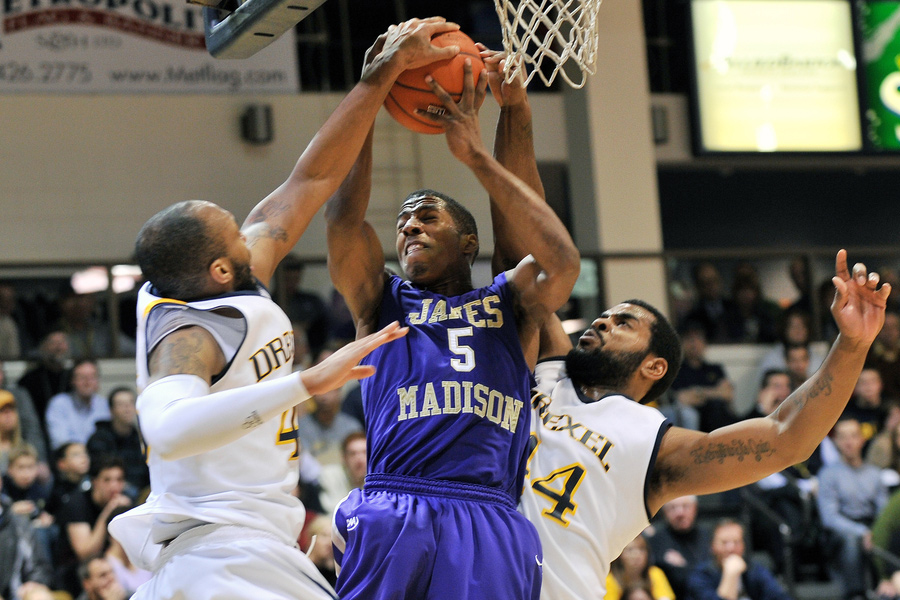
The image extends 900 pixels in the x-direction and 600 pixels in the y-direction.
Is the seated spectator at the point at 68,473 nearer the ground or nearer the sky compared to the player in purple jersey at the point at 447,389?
nearer the ground

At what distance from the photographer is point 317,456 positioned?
8297 millimetres

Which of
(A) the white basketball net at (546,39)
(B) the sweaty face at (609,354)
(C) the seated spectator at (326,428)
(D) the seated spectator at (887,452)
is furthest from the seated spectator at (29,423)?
(D) the seated spectator at (887,452)

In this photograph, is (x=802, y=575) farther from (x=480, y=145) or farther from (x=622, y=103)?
(x=480, y=145)

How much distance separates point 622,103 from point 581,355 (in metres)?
7.39

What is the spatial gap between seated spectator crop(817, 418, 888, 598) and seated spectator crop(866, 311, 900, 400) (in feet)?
3.99

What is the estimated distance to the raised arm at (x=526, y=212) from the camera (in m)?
3.54

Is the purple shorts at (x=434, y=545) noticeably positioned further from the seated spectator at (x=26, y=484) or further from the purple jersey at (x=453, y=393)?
the seated spectator at (x=26, y=484)

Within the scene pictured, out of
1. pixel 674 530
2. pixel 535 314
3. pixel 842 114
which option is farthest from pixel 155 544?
pixel 842 114

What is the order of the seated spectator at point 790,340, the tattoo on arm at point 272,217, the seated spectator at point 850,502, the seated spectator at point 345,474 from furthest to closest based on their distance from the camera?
the seated spectator at point 790,340 < the seated spectator at point 850,502 < the seated spectator at point 345,474 < the tattoo on arm at point 272,217

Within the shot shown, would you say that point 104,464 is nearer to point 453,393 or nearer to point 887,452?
point 453,393

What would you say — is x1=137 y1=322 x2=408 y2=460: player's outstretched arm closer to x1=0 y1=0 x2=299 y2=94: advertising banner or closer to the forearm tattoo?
the forearm tattoo

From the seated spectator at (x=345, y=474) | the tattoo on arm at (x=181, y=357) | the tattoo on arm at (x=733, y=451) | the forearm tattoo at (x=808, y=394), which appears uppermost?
the tattoo on arm at (x=181, y=357)

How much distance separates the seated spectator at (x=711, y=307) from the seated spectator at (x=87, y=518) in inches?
218

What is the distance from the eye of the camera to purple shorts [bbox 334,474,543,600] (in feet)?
10.9
